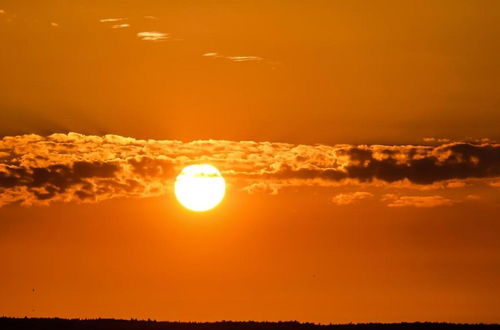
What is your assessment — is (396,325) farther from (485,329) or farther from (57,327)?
(57,327)

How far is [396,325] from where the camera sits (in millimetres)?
Answer: 126312

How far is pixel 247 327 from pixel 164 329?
651 centimetres

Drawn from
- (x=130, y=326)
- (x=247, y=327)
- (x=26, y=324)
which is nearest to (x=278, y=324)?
(x=247, y=327)

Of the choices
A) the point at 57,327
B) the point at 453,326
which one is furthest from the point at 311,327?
the point at 57,327

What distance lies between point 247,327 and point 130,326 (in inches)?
361

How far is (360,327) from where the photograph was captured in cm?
12638

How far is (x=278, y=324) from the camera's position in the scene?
409ft

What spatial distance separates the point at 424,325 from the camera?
126 meters

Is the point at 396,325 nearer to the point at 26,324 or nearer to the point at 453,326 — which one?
the point at 453,326

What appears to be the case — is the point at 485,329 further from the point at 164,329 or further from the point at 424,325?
the point at 164,329

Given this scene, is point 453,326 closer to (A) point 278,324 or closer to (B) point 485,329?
(B) point 485,329

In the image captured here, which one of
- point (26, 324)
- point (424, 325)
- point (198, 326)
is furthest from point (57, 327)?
point (424, 325)

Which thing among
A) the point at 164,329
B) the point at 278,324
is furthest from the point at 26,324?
the point at 278,324

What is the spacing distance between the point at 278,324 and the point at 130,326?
456 inches
